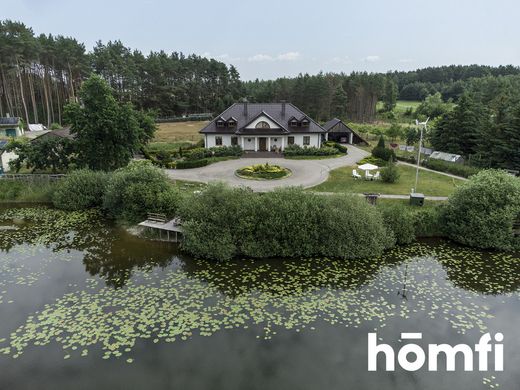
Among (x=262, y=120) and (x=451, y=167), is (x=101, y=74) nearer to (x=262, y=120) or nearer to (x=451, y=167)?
(x=262, y=120)

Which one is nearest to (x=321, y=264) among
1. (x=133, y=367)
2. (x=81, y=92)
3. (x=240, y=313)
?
(x=240, y=313)

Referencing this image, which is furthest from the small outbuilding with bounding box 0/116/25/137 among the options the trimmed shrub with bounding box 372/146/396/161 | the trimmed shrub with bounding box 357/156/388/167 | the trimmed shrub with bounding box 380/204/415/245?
the trimmed shrub with bounding box 380/204/415/245

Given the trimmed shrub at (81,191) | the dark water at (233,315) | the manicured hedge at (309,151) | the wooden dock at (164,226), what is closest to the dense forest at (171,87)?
the manicured hedge at (309,151)

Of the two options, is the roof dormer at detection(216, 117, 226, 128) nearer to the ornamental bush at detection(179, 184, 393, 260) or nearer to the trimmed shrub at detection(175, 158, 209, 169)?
the trimmed shrub at detection(175, 158, 209, 169)

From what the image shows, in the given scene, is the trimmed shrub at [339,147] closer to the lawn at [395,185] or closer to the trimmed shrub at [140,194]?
the lawn at [395,185]

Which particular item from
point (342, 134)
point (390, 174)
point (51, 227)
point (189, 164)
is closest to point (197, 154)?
point (189, 164)

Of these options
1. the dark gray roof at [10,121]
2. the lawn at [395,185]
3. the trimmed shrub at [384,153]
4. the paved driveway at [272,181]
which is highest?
the dark gray roof at [10,121]

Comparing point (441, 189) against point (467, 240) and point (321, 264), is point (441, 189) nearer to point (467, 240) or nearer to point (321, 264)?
point (467, 240)
